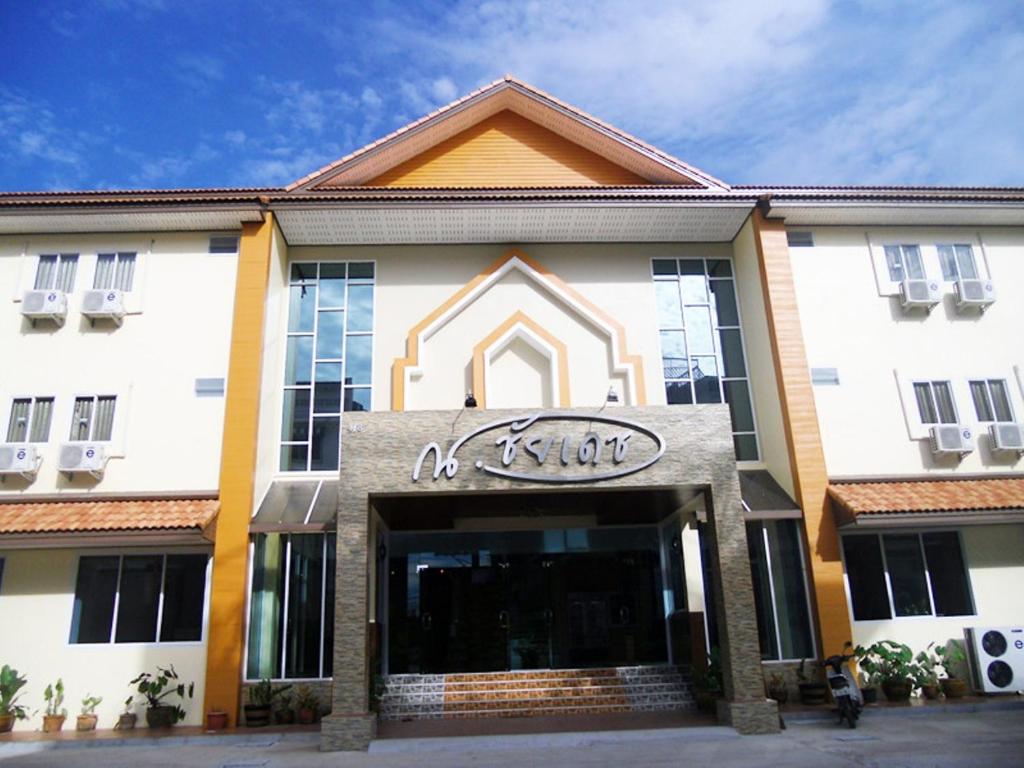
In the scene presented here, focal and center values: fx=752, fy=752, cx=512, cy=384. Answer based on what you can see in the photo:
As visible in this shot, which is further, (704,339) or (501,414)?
(704,339)

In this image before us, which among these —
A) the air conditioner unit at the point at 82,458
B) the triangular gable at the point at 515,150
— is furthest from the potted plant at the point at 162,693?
the triangular gable at the point at 515,150

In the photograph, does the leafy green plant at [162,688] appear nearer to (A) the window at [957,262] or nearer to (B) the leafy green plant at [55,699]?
(B) the leafy green plant at [55,699]

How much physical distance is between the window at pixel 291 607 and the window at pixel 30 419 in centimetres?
447

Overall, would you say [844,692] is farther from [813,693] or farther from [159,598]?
[159,598]

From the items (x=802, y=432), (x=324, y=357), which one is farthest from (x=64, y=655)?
(x=802, y=432)

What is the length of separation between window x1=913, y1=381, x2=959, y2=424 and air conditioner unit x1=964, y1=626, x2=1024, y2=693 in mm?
3801

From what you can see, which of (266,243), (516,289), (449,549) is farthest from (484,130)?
(449,549)

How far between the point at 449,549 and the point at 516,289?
5.39 m

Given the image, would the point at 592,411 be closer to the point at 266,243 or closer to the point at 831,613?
the point at 831,613

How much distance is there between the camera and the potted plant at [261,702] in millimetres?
11836

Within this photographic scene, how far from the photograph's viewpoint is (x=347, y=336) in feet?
49.3

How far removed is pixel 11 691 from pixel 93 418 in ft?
15.1

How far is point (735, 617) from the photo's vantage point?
423 inches

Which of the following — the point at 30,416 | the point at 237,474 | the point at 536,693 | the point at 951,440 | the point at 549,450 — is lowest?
the point at 536,693
